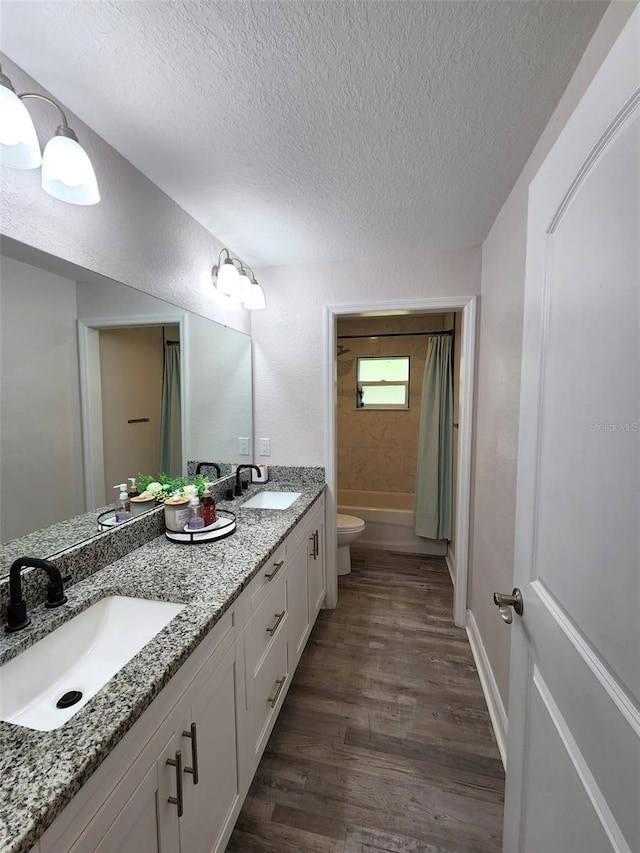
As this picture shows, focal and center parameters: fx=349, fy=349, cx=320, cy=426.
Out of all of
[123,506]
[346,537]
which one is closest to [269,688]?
[123,506]

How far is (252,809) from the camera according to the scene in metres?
1.24

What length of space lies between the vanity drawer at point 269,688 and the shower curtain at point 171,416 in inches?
35.3

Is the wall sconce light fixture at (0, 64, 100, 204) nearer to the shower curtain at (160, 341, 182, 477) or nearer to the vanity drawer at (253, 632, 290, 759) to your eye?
the shower curtain at (160, 341, 182, 477)

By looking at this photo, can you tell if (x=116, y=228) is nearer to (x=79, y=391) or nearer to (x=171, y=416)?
(x=79, y=391)

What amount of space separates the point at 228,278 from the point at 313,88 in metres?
1.00

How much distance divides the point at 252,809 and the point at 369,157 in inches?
93.5

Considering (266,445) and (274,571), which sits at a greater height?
(266,445)

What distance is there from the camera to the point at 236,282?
6.23ft

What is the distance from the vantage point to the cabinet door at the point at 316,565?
6.59 ft

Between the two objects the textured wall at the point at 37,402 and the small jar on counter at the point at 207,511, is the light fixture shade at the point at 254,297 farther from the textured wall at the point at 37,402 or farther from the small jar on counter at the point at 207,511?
the small jar on counter at the point at 207,511

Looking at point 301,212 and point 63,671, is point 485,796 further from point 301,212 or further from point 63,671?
point 301,212

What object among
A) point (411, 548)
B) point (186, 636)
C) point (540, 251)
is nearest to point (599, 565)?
point (540, 251)

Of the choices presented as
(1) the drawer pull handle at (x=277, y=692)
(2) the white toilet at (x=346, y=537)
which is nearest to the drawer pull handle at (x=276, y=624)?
(1) the drawer pull handle at (x=277, y=692)

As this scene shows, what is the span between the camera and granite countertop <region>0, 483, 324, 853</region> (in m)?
0.49
